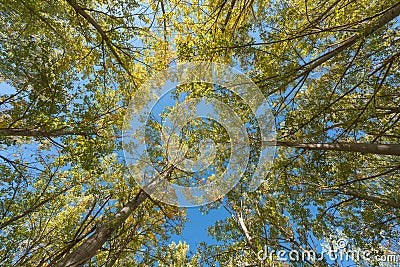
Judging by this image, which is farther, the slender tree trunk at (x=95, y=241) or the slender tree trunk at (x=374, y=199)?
the slender tree trunk at (x=374, y=199)

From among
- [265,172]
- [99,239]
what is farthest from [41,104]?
[265,172]

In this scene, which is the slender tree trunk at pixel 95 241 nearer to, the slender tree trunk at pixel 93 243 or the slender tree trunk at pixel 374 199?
the slender tree trunk at pixel 93 243

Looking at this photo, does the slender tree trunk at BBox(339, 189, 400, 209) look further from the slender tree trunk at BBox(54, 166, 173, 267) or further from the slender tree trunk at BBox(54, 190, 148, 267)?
the slender tree trunk at BBox(54, 190, 148, 267)

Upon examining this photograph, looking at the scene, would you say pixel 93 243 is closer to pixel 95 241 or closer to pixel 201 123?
pixel 95 241

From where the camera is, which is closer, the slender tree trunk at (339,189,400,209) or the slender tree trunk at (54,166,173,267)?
the slender tree trunk at (54,166,173,267)

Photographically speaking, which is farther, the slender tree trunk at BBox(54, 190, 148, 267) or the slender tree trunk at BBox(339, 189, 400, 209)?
the slender tree trunk at BBox(339, 189, 400, 209)

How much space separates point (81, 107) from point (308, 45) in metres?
4.30

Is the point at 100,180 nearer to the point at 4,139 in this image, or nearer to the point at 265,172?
the point at 4,139

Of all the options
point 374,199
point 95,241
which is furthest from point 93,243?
point 374,199

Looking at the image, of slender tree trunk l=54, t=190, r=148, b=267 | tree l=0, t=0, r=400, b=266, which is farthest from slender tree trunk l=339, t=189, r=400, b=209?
slender tree trunk l=54, t=190, r=148, b=267

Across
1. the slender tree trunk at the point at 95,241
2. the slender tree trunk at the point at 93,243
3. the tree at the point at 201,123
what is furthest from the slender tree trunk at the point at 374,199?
the slender tree trunk at the point at 93,243

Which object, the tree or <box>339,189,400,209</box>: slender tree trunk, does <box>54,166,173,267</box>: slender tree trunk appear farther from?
<box>339,189,400,209</box>: slender tree trunk

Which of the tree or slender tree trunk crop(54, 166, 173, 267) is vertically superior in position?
the tree

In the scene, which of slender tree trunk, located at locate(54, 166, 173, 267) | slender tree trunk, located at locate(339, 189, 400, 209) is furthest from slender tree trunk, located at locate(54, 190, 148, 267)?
slender tree trunk, located at locate(339, 189, 400, 209)
